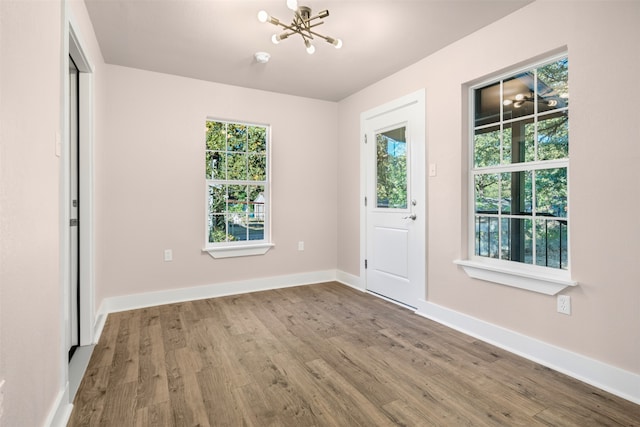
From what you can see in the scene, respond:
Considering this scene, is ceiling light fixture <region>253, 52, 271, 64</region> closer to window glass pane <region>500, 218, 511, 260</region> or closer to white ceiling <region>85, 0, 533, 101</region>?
white ceiling <region>85, 0, 533, 101</region>

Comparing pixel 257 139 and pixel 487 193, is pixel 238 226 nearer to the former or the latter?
pixel 257 139

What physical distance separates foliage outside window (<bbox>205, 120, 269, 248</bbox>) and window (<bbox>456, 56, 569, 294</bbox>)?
241 cm

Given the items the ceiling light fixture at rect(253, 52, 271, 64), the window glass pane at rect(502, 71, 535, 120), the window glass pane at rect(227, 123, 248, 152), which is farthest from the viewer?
the window glass pane at rect(227, 123, 248, 152)

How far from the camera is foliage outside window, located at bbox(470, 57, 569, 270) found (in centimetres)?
229

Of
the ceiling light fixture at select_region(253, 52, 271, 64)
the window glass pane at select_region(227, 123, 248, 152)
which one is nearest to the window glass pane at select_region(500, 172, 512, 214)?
the ceiling light fixture at select_region(253, 52, 271, 64)

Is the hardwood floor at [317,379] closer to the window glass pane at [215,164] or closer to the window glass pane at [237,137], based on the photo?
the window glass pane at [215,164]

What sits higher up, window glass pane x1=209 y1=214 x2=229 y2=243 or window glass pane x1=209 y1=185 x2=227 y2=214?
window glass pane x1=209 y1=185 x2=227 y2=214

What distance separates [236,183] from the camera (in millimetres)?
3996

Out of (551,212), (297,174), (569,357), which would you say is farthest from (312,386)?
(297,174)

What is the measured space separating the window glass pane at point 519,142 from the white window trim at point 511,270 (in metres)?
0.08

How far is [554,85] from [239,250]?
130 inches


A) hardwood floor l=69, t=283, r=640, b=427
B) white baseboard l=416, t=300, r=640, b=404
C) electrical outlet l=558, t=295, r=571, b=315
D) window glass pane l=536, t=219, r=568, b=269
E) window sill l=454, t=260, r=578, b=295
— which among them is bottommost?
hardwood floor l=69, t=283, r=640, b=427

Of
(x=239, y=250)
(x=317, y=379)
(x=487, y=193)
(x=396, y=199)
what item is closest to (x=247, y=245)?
(x=239, y=250)

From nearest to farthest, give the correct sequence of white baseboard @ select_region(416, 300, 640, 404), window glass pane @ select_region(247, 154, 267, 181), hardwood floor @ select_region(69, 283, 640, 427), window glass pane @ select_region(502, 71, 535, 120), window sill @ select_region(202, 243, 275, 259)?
hardwood floor @ select_region(69, 283, 640, 427), white baseboard @ select_region(416, 300, 640, 404), window glass pane @ select_region(502, 71, 535, 120), window sill @ select_region(202, 243, 275, 259), window glass pane @ select_region(247, 154, 267, 181)
